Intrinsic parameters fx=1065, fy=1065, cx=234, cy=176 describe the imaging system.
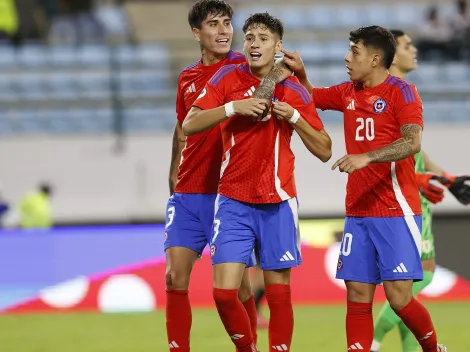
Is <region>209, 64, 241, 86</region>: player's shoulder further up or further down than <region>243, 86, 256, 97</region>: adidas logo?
further up

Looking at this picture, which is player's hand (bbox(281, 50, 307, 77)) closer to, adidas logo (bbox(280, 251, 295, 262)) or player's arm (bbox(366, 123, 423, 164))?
player's arm (bbox(366, 123, 423, 164))

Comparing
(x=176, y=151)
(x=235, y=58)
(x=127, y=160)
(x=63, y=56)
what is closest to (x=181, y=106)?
(x=176, y=151)

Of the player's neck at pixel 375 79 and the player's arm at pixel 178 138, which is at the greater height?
the player's neck at pixel 375 79

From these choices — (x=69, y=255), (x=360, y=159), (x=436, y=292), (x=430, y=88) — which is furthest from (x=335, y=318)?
(x=430, y=88)

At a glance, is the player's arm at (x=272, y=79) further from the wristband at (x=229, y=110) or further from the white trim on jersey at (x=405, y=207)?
the white trim on jersey at (x=405, y=207)

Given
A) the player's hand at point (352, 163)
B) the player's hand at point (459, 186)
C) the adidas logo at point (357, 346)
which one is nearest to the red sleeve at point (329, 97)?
the player's hand at point (352, 163)

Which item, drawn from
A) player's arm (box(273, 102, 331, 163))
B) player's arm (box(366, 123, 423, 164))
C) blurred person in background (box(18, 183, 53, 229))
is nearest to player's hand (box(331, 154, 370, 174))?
player's arm (box(366, 123, 423, 164))

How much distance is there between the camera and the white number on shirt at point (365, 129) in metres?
6.55

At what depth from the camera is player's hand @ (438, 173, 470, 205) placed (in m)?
7.58

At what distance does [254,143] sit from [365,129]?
70cm

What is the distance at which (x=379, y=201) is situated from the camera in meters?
6.59

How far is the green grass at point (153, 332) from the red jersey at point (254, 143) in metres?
2.52

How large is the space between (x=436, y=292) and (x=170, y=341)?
5972 millimetres

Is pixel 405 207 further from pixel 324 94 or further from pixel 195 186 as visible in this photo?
pixel 195 186
